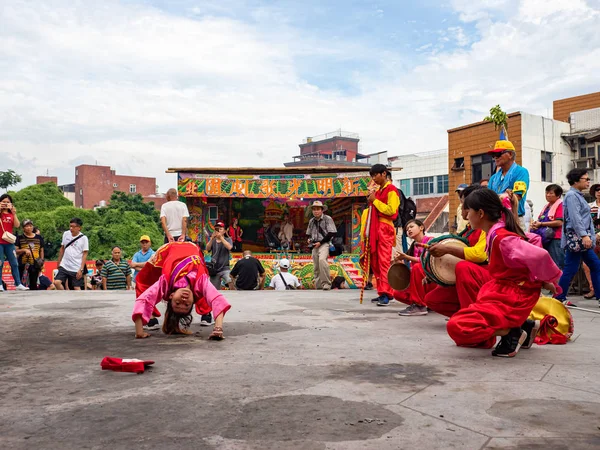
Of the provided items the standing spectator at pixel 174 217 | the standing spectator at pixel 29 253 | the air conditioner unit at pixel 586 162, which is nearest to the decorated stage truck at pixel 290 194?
the standing spectator at pixel 29 253

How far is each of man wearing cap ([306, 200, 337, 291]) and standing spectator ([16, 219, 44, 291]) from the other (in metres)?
5.49

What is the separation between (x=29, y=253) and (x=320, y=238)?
583cm

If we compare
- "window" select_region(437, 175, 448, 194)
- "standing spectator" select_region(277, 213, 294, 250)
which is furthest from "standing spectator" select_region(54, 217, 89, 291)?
"window" select_region(437, 175, 448, 194)

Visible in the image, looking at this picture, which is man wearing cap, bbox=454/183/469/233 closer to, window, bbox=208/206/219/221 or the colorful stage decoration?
the colorful stage decoration

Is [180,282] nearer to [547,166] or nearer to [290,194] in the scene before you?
[290,194]

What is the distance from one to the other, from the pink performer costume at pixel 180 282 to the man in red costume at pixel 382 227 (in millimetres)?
2977

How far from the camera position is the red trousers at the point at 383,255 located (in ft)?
25.0

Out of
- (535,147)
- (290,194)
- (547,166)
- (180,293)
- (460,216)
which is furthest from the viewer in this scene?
(547,166)

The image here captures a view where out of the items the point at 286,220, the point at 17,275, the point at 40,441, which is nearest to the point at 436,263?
the point at 40,441

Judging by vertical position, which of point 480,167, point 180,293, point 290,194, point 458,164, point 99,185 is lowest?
point 180,293

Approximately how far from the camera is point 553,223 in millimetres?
8227

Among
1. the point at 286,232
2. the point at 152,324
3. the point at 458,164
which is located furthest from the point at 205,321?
the point at 458,164

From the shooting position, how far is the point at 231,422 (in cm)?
254

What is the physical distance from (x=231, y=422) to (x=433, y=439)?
871 mm
